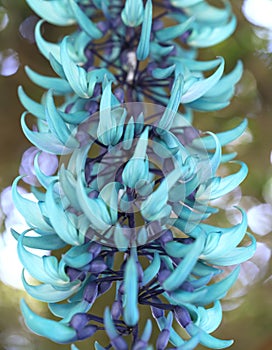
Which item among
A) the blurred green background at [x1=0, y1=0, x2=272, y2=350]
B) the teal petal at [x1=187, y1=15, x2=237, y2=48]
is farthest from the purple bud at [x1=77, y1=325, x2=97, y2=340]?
the blurred green background at [x1=0, y1=0, x2=272, y2=350]

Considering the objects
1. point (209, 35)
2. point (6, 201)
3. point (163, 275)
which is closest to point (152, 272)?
point (163, 275)

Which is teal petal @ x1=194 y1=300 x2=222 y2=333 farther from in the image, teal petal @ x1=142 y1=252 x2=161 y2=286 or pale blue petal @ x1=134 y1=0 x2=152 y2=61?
pale blue petal @ x1=134 y1=0 x2=152 y2=61

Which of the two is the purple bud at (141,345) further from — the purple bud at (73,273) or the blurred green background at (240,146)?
the blurred green background at (240,146)

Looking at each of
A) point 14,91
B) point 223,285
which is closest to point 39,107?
point 223,285

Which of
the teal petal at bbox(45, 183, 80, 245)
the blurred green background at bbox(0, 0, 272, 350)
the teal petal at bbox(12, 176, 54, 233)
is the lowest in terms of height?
the blurred green background at bbox(0, 0, 272, 350)

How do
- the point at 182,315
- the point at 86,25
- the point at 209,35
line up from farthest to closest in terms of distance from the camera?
1. the point at 209,35
2. the point at 86,25
3. the point at 182,315

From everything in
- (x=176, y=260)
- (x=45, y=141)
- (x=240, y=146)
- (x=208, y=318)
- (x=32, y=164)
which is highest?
(x=45, y=141)

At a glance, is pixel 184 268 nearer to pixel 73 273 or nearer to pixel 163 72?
pixel 73 273

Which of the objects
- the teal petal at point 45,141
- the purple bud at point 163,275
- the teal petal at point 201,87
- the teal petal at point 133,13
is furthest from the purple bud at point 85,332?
the teal petal at point 133,13
